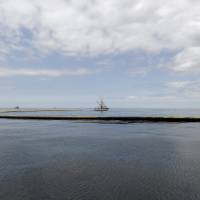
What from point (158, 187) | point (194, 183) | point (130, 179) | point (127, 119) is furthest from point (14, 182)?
point (127, 119)

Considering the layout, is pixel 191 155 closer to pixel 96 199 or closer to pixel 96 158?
pixel 96 158

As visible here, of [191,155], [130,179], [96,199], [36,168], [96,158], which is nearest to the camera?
[96,199]

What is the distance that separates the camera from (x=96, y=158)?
1049 inches

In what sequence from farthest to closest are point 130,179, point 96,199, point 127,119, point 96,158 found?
point 127,119, point 96,158, point 130,179, point 96,199

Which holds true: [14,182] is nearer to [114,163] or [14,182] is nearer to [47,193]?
[47,193]

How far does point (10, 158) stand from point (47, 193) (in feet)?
42.0

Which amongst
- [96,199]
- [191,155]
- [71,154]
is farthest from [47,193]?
[191,155]

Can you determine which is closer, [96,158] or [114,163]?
[114,163]

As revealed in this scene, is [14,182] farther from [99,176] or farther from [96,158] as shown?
[96,158]

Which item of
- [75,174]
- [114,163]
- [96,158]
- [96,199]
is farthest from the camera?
[96,158]

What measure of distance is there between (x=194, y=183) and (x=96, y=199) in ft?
25.1

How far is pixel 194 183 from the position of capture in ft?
57.7

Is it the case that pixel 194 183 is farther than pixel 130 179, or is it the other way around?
pixel 130 179

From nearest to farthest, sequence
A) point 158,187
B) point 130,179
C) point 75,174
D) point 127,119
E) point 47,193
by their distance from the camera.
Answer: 1. point 47,193
2. point 158,187
3. point 130,179
4. point 75,174
5. point 127,119
